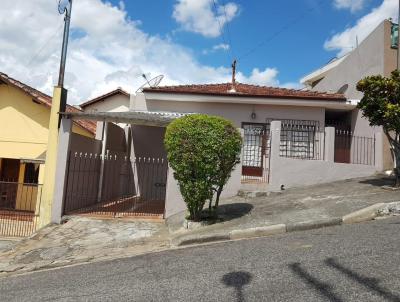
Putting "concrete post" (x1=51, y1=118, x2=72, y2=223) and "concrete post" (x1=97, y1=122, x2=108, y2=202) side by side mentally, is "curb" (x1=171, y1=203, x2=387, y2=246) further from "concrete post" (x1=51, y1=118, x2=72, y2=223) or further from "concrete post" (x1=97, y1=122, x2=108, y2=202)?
"concrete post" (x1=97, y1=122, x2=108, y2=202)

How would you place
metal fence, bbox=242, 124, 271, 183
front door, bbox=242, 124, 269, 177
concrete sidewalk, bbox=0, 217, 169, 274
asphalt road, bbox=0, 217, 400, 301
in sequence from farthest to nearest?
front door, bbox=242, 124, 269, 177 → metal fence, bbox=242, 124, 271, 183 → concrete sidewalk, bbox=0, 217, 169, 274 → asphalt road, bbox=0, 217, 400, 301

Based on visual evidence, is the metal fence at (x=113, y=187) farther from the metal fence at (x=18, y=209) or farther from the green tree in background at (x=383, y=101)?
the green tree in background at (x=383, y=101)

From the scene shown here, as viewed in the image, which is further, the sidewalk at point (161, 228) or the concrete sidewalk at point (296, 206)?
the concrete sidewalk at point (296, 206)

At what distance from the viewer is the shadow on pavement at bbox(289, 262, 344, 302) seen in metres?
4.26

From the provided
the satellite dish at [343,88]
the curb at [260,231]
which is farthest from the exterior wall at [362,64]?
the curb at [260,231]

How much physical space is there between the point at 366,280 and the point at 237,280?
161cm

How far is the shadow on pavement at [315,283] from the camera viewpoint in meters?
4.26

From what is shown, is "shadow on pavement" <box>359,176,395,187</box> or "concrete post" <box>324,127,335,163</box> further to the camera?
"concrete post" <box>324,127,335,163</box>

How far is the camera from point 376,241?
20.4 ft

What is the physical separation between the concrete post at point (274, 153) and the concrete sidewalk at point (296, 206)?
55 cm

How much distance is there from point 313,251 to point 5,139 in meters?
14.2

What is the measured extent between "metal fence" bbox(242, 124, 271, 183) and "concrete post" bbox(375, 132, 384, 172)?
12.3 feet

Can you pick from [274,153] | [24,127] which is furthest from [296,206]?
[24,127]

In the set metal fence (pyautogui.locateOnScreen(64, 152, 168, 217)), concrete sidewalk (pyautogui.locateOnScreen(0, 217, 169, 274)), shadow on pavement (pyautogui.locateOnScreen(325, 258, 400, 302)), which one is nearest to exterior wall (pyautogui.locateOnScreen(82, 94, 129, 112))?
metal fence (pyautogui.locateOnScreen(64, 152, 168, 217))
